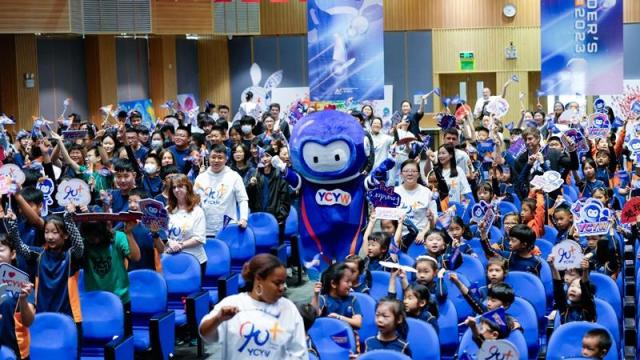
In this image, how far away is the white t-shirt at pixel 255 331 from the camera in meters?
4.62

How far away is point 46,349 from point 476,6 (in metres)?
19.0

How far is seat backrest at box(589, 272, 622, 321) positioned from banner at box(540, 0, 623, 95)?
10.6m

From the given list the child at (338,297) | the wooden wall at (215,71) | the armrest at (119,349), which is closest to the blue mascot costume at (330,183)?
the child at (338,297)

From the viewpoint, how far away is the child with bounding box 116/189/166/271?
25.7 ft

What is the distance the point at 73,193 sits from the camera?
26.1 feet

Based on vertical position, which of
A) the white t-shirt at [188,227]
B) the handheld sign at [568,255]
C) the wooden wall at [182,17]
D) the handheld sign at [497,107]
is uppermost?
the wooden wall at [182,17]

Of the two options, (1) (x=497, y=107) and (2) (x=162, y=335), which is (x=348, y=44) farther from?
(2) (x=162, y=335)

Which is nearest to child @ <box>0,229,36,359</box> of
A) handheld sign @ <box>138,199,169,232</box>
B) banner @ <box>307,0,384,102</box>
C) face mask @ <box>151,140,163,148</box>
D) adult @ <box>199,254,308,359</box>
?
handheld sign @ <box>138,199,169,232</box>

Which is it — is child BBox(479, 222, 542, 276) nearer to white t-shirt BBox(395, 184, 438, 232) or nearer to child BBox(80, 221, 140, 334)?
white t-shirt BBox(395, 184, 438, 232)

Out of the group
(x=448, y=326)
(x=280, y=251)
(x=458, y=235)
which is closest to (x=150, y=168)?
(x=280, y=251)

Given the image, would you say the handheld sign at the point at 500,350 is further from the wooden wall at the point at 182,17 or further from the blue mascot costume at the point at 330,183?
the wooden wall at the point at 182,17

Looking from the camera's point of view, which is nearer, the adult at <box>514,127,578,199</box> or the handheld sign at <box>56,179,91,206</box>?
the handheld sign at <box>56,179,91,206</box>

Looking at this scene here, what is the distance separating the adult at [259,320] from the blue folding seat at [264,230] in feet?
18.0

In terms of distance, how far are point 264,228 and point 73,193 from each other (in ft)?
8.87
